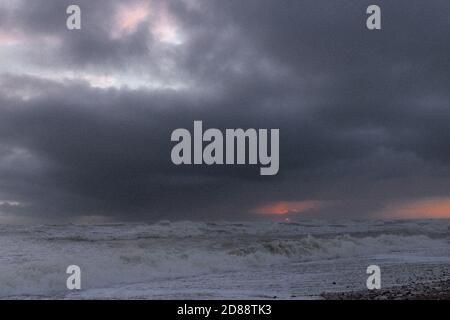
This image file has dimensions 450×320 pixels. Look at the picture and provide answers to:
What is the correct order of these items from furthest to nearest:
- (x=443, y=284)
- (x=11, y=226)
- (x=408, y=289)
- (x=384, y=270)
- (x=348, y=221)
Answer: (x=348, y=221) < (x=11, y=226) < (x=384, y=270) < (x=443, y=284) < (x=408, y=289)

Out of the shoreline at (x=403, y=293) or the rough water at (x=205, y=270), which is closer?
the shoreline at (x=403, y=293)

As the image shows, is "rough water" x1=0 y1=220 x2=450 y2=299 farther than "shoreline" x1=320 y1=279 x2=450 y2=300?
Yes

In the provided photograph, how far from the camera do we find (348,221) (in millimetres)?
64688

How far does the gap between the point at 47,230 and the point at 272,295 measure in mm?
32939

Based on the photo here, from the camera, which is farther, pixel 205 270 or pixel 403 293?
pixel 205 270

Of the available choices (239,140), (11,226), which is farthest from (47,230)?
(239,140)

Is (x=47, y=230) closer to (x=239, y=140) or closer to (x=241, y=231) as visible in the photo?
(x=241, y=231)

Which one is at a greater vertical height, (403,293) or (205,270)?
(403,293)

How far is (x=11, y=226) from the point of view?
44938mm

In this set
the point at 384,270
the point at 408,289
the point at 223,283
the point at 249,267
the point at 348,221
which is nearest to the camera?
the point at 408,289

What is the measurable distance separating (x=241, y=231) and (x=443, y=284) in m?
30.3
